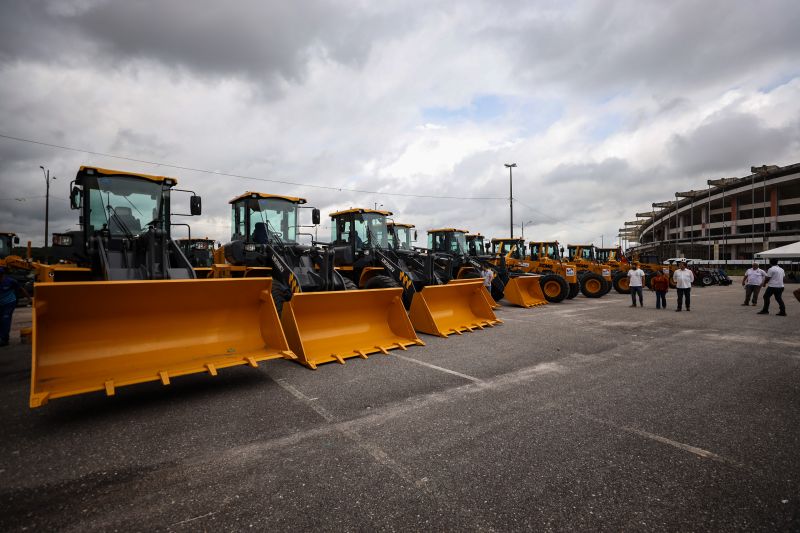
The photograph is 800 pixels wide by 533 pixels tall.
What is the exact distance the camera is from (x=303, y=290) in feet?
23.7

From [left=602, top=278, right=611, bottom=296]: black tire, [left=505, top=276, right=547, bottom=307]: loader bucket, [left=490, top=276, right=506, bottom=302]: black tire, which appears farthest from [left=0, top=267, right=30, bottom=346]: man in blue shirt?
[left=602, top=278, right=611, bottom=296]: black tire

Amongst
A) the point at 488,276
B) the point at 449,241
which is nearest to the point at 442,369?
the point at 488,276

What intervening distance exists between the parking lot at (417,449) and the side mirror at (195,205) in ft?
9.66

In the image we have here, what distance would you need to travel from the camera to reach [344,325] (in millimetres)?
6469

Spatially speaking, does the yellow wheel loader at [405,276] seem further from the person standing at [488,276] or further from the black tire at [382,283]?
the person standing at [488,276]

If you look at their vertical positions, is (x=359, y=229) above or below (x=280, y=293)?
above

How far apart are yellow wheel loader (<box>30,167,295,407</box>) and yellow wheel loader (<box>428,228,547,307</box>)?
771 centimetres

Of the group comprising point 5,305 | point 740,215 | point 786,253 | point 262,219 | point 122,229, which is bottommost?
point 5,305

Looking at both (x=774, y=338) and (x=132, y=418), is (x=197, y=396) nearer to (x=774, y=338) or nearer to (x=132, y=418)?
(x=132, y=418)

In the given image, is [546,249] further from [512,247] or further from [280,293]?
[280,293]

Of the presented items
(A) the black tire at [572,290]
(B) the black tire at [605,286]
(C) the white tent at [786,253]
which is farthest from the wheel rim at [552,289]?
(C) the white tent at [786,253]

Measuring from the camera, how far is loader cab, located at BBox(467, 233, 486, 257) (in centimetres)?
1747

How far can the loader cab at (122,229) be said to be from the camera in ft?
19.4

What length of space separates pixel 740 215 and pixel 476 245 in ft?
205
